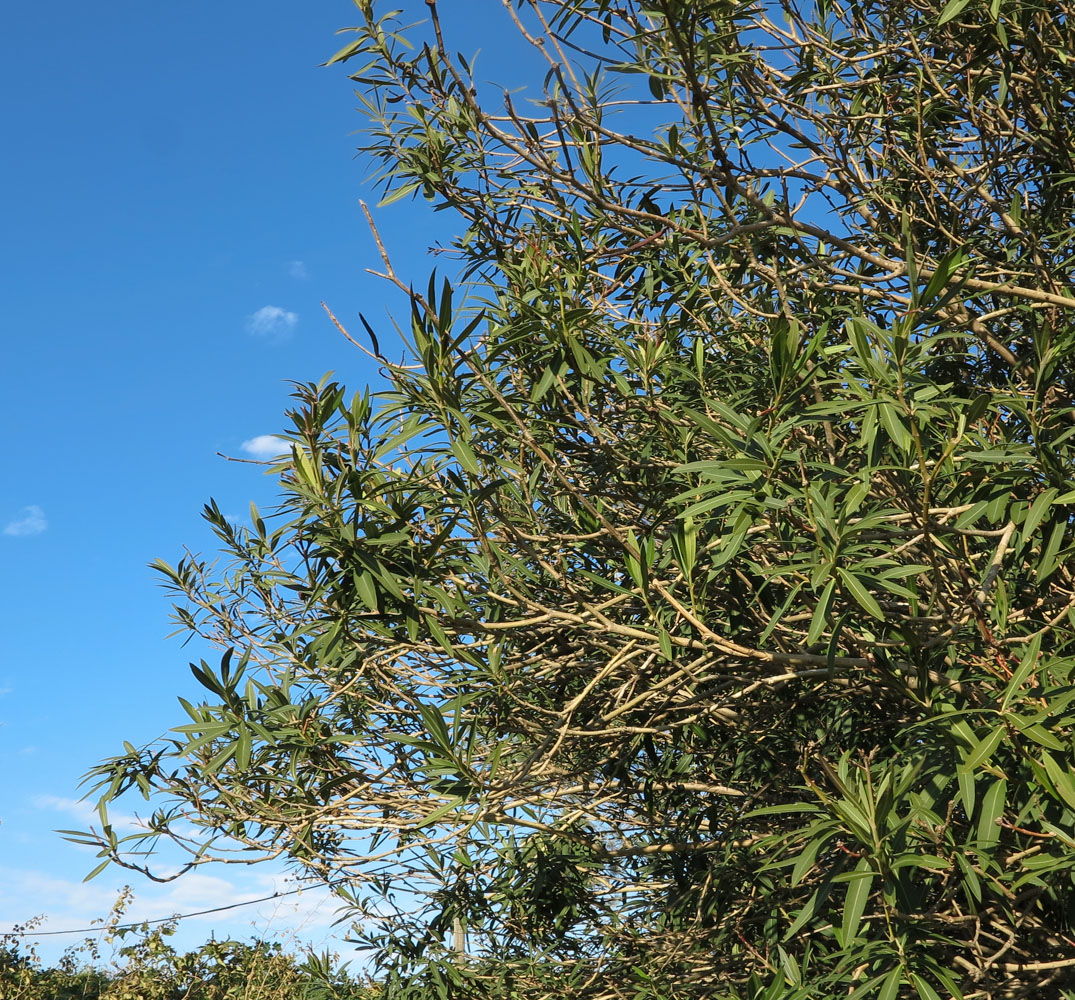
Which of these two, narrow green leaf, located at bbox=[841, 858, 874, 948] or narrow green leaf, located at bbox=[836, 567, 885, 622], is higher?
narrow green leaf, located at bbox=[836, 567, 885, 622]

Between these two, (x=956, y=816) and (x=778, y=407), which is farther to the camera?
(x=956, y=816)

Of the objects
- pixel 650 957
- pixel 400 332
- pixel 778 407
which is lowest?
pixel 650 957

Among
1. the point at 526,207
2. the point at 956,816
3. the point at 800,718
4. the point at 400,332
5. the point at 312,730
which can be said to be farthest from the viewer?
the point at 526,207

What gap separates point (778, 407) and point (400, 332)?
110 cm

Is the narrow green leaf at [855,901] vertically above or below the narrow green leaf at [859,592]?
below

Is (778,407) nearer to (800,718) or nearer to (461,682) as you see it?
(461,682)

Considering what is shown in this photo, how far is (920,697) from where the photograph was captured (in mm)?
2725

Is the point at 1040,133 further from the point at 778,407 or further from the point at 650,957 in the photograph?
the point at 650,957

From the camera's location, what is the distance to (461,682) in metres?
3.26

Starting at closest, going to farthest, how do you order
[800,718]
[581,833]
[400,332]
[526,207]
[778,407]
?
1. [778,407]
2. [400,332]
3. [800,718]
4. [526,207]
5. [581,833]

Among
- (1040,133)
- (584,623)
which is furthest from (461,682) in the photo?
(1040,133)

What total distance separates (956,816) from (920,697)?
757mm

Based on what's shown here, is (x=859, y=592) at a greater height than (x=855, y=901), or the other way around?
(x=859, y=592)

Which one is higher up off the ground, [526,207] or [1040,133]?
[526,207]
